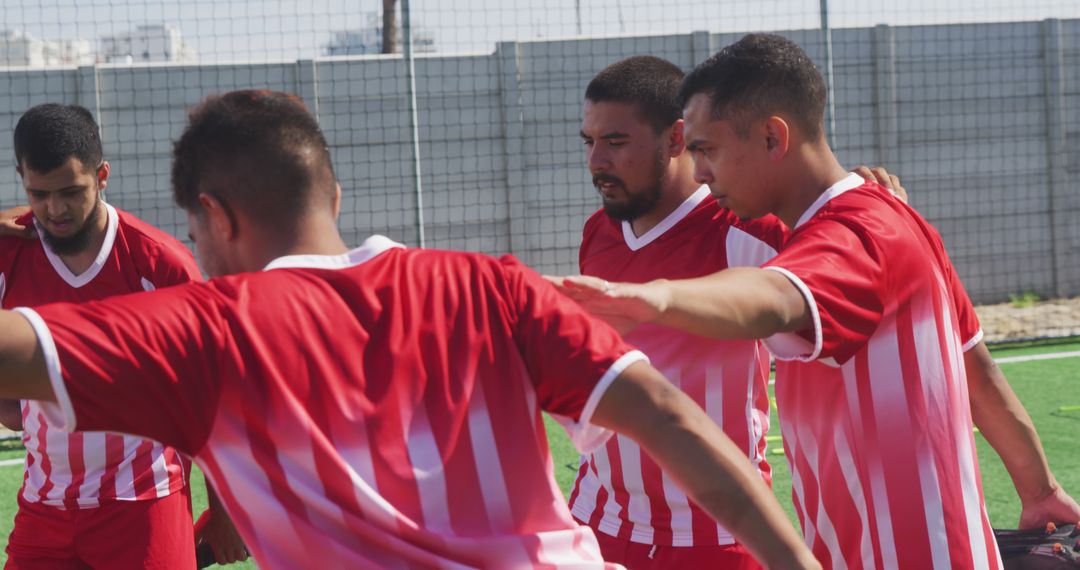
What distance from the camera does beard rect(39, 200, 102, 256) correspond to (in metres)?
3.93

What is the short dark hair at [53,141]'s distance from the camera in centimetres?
398

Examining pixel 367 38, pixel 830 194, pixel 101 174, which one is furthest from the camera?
pixel 367 38

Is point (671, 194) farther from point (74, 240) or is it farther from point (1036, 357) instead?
point (1036, 357)

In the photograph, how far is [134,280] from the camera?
3938mm

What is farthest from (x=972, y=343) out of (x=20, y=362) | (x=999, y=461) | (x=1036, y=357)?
(x=1036, y=357)

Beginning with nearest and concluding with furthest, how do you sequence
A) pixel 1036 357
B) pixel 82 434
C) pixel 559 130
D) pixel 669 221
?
1. pixel 669 221
2. pixel 82 434
3. pixel 1036 357
4. pixel 559 130

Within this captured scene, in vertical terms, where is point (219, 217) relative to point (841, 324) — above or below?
above

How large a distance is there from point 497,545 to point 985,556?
3.64 feet

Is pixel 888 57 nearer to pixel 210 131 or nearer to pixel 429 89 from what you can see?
pixel 429 89

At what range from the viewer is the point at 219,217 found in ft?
6.53

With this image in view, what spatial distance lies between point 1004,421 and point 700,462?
1.31m

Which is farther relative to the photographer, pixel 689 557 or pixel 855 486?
pixel 689 557

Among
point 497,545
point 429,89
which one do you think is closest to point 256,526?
point 497,545

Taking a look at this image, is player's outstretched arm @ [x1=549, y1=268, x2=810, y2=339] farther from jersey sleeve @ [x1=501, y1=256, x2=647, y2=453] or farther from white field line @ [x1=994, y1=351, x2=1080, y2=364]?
white field line @ [x1=994, y1=351, x2=1080, y2=364]
